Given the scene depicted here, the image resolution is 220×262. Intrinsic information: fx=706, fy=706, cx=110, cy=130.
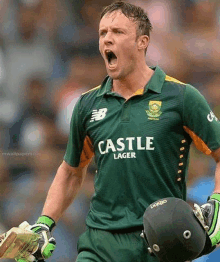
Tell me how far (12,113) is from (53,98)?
0.43m

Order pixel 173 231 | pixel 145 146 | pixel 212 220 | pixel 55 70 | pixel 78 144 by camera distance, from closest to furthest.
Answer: pixel 173 231, pixel 212 220, pixel 145 146, pixel 78 144, pixel 55 70

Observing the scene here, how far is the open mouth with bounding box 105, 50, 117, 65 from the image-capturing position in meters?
4.01

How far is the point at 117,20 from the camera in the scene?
4.04 m

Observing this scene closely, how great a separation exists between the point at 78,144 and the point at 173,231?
41.3 inches

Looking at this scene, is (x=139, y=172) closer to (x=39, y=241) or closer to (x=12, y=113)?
(x=39, y=241)

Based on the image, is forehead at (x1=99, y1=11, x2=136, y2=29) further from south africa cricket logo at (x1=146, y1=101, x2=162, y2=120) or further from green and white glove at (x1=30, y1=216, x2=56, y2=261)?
green and white glove at (x1=30, y1=216, x2=56, y2=261)

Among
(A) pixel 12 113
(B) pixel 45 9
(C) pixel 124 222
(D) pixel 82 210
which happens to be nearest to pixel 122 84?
(C) pixel 124 222

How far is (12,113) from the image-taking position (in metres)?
6.95

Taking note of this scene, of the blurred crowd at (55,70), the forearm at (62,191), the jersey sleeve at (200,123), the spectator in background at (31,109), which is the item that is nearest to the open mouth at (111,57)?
the jersey sleeve at (200,123)

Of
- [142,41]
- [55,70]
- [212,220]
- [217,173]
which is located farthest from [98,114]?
[55,70]

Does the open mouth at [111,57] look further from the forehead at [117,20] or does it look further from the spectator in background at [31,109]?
the spectator in background at [31,109]

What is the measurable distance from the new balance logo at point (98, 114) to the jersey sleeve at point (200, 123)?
0.47m

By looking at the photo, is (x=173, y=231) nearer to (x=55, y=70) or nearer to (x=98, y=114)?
(x=98, y=114)

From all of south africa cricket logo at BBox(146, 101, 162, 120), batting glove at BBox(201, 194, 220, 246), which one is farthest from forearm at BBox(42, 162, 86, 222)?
batting glove at BBox(201, 194, 220, 246)
